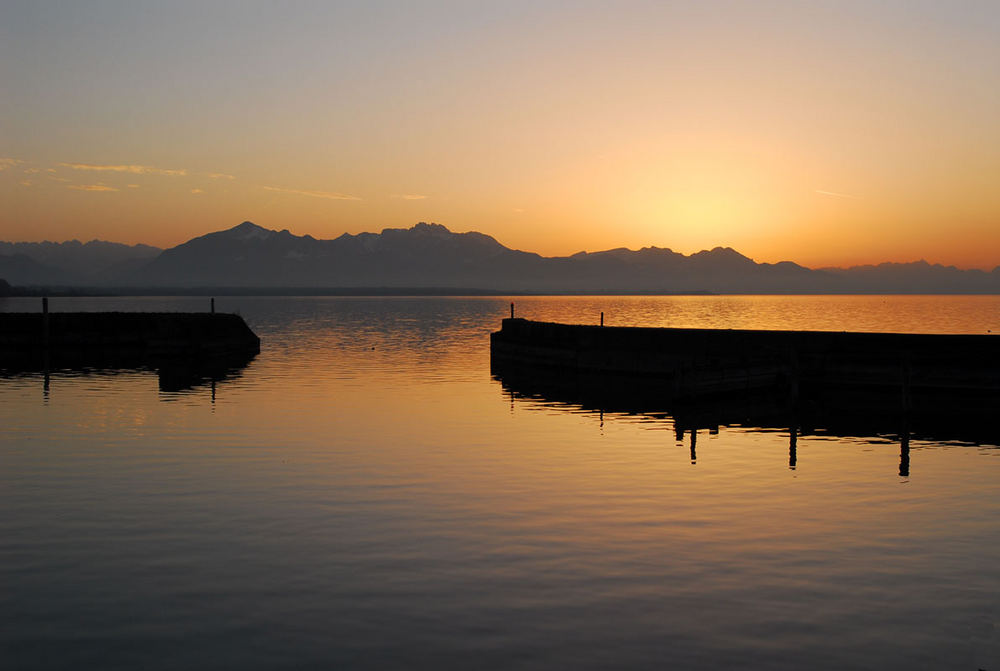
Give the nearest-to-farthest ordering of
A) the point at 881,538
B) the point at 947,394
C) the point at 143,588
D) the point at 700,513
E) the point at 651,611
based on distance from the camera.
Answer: the point at 651,611
the point at 143,588
the point at 881,538
the point at 700,513
the point at 947,394

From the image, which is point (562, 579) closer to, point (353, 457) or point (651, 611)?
point (651, 611)

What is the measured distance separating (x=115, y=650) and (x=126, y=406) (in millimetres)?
29878

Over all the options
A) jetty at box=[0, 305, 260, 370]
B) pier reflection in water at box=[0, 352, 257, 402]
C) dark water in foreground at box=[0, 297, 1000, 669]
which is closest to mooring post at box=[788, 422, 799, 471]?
dark water in foreground at box=[0, 297, 1000, 669]

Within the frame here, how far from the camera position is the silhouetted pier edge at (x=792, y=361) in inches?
1580

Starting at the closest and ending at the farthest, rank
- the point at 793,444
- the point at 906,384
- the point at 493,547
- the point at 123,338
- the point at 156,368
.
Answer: the point at 493,547 < the point at 793,444 < the point at 906,384 < the point at 156,368 < the point at 123,338

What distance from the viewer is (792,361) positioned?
39.2 meters

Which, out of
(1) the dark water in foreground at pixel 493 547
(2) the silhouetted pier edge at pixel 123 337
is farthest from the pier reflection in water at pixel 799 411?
A: (2) the silhouetted pier edge at pixel 123 337

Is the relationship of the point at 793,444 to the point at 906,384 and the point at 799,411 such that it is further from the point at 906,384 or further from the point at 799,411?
the point at 906,384

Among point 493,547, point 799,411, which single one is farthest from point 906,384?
point 493,547

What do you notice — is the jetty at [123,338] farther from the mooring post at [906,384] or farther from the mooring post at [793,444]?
the mooring post at [906,384]

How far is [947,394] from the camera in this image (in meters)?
43.8

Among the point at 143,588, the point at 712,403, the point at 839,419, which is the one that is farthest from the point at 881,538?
the point at 712,403

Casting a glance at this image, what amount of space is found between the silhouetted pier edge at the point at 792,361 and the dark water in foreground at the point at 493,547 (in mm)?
7804

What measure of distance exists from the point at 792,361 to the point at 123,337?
197 feet
